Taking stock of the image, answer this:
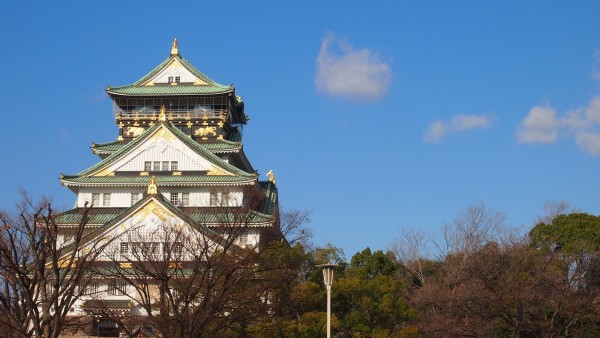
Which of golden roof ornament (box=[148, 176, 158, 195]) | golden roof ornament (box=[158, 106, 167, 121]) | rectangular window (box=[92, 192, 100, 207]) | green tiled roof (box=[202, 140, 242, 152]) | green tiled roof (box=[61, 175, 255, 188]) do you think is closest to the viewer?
golden roof ornament (box=[148, 176, 158, 195])

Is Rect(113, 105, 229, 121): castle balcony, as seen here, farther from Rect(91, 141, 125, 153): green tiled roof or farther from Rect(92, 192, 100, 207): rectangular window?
Rect(92, 192, 100, 207): rectangular window

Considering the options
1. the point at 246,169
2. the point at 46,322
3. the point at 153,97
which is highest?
the point at 153,97

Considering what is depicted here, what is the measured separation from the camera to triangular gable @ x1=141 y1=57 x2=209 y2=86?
185 ft

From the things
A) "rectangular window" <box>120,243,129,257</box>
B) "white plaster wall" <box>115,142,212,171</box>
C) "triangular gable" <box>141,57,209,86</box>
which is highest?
"triangular gable" <box>141,57,209,86</box>

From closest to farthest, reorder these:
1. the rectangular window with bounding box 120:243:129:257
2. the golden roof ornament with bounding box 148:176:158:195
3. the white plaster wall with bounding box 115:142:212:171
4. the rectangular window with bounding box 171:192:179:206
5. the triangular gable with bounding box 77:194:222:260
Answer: the rectangular window with bounding box 120:243:129:257, the triangular gable with bounding box 77:194:222:260, the golden roof ornament with bounding box 148:176:158:195, the rectangular window with bounding box 171:192:179:206, the white plaster wall with bounding box 115:142:212:171

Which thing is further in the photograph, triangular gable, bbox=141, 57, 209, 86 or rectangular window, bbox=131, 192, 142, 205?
triangular gable, bbox=141, 57, 209, 86

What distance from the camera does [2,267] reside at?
25891 mm

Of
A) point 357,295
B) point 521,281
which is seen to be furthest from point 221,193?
point 521,281

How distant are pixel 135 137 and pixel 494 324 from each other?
25.9 meters

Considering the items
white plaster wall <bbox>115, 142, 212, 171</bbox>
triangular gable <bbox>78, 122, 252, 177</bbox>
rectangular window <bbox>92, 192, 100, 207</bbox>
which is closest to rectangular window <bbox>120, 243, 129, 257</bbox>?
rectangular window <bbox>92, 192, 100, 207</bbox>

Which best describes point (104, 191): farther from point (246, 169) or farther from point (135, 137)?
point (246, 169)

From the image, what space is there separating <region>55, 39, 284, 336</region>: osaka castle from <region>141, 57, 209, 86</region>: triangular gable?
2.7 inches

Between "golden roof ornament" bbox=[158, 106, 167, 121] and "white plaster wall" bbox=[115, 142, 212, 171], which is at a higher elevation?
"golden roof ornament" bbox=[158, 106, 167, 121]

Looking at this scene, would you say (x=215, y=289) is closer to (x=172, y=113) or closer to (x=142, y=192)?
(x=142, y=192)
